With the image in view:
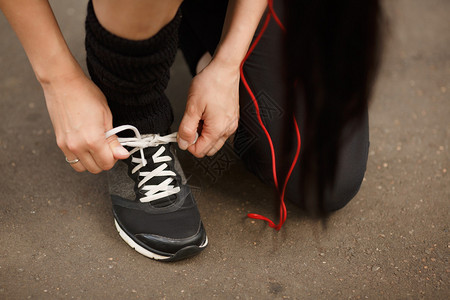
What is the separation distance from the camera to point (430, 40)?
63.0 inches

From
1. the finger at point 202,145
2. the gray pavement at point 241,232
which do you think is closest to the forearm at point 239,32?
the finger at point 202,145

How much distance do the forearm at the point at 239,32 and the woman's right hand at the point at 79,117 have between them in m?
0.25

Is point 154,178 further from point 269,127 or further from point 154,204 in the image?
point 269,127

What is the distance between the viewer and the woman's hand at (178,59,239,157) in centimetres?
83

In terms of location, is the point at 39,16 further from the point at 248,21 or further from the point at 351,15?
the point at 351,15

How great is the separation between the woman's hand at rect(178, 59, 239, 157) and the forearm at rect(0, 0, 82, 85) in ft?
0.70

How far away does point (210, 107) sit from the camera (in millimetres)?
831

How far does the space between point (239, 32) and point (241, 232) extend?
411 millimetres

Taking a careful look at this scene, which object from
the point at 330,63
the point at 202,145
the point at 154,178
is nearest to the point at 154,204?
the point at 154,178

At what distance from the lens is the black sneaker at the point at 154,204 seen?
0.87 meters

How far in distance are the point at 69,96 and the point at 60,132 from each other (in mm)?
64

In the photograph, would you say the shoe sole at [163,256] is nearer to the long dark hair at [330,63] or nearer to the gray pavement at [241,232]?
the gray pavement at [241,232]

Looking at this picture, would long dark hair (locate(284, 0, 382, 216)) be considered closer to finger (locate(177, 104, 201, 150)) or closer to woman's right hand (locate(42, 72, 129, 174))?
finger (locate(177, 104, 201, 150))

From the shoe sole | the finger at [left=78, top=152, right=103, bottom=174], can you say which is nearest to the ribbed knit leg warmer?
the finger at [left=78, top=152, right=103, bottom=174]
